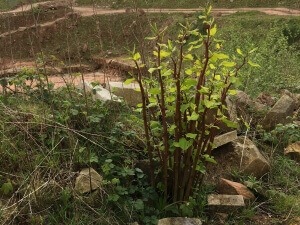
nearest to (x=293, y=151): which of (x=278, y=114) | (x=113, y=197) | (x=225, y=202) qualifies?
(x=278, y=114)

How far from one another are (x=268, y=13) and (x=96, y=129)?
13677 millimetres

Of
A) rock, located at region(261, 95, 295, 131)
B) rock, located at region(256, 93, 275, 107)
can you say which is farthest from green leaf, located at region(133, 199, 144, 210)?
rock, located at region(256, 93, 275, 107)

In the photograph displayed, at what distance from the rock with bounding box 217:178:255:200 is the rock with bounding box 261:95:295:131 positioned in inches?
41.1

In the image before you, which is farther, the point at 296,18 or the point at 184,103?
the point at 296,18

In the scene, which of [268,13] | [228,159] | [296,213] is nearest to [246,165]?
[228,159]

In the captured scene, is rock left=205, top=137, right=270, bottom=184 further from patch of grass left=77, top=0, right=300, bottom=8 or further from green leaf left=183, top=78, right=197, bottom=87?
patch of grass left=77, top=0, right=300, bottom=8

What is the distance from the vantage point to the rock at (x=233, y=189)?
2.85 meters

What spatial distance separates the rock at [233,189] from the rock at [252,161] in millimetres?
286

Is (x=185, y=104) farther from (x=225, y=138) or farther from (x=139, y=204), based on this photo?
(x=225, y=138)

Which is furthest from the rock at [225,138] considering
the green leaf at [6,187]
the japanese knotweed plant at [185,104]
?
the green leaf at [6,187]

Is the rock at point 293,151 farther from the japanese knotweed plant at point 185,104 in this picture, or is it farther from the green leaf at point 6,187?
the green leaf at point 6,187

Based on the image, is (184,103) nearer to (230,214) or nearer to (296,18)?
(230,214)

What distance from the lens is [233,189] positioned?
2846 mm

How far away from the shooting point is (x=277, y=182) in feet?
10.3
